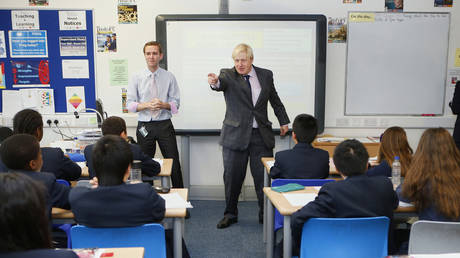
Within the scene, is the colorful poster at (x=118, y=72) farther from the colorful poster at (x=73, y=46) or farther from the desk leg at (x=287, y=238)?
the desk leg at (x=287, y=238)

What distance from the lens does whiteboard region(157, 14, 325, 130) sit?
4684mm

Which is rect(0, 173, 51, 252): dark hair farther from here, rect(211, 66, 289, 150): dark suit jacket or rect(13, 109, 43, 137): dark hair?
rect(211, 66, 289, 150): dark suit jacket

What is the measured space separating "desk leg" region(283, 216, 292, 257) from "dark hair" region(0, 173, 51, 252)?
1428 millimetres

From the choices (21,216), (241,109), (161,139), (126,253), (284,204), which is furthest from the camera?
(161,139)

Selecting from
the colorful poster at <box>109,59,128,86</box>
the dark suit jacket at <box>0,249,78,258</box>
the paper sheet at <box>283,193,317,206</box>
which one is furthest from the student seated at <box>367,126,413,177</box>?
the colorful poster at <box>109,59,128,86</box>

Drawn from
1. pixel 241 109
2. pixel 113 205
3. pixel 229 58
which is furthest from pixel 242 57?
pixel 113 205

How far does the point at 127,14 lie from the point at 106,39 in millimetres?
376

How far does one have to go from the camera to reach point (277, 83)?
15.8 ft

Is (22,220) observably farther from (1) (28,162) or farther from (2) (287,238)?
(2) (287,238)

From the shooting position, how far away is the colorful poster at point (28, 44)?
4777 millimetres

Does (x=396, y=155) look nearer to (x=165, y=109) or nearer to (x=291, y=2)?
(x=165, y=109)

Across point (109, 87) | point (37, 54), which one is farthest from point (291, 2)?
point (37, 54)

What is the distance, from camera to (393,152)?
9.24 ft

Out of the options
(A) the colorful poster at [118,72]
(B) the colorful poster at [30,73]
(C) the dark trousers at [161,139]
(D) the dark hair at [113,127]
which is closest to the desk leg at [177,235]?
(D) the dark hair at [113,127]
